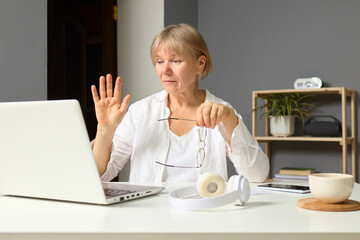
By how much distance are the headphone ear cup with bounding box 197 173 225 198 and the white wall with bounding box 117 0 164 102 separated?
256 cm

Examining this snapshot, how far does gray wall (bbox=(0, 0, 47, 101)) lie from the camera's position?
2.42m

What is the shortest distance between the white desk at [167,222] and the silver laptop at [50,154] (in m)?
0.04

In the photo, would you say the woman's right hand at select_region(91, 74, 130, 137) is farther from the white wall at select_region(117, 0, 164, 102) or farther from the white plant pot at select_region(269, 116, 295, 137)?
the white plant pot at select_region(269, 116, 295, 137)

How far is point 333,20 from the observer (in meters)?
3.65

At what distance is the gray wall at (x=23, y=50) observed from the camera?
7.93 feet

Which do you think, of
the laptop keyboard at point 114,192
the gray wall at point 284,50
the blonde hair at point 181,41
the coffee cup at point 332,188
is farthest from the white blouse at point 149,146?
the gray wall at point 284,50

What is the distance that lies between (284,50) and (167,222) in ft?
10.7

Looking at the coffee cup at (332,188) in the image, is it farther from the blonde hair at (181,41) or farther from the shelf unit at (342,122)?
the shelf unit at (342,122)

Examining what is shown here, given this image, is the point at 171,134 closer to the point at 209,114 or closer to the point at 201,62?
the point at 201,62

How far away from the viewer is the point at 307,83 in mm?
3582

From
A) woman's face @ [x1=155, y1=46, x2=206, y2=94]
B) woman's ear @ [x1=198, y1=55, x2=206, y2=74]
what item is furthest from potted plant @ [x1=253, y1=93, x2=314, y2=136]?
woman's face @ [x1=155, y1=46, x2=206, y2=94]

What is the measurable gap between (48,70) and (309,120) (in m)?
2.19

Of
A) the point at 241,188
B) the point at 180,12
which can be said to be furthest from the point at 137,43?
the point at 241,188

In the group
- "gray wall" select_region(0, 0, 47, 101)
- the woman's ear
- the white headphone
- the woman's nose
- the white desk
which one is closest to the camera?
the white desk
